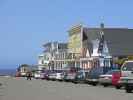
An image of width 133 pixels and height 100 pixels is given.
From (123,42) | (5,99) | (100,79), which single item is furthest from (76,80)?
(123,42)

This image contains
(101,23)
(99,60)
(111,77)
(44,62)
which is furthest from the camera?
(44,62)

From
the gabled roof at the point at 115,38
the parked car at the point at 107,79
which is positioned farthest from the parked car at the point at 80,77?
the gabled roof at the point at 115,38

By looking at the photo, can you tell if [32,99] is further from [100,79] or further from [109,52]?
[109,52]

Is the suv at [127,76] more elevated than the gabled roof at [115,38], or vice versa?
the gabled roof at [115,38]

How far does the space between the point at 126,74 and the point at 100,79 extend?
10899mm

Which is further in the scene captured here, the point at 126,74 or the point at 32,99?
the point at 126,74

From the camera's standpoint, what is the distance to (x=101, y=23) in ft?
350

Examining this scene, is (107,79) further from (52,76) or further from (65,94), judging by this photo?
(52,76)

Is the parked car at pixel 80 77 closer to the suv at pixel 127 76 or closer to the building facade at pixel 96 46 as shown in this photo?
the suv at pixel 127 76

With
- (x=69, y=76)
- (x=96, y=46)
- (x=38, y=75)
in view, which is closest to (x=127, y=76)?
(x=69, y=76)

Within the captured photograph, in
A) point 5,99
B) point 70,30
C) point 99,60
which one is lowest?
point 5,99

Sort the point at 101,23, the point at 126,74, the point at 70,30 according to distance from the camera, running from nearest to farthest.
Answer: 1. the point at 126,74
2. the point at 101,23
3. the point at 70,30

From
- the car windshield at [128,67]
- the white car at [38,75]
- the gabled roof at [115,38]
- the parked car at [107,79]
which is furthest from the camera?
the gabled roof at [115,38]

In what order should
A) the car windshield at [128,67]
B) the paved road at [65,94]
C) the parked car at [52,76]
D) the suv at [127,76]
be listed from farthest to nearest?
the parked car at [52,76], the car windshield at [128,67], the suv at [127,76], the paved road at [65,94]
